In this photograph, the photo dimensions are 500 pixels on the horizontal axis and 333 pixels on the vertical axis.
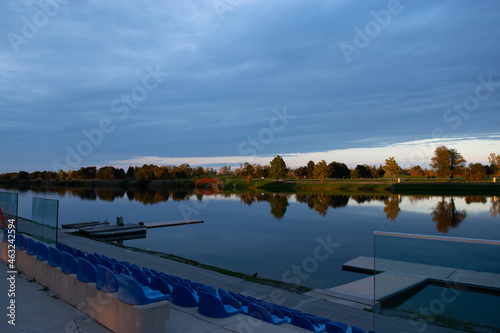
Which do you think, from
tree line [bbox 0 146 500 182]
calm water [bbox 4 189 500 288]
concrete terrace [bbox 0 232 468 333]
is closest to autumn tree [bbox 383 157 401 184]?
tree line [bbox 0 146 500 182]

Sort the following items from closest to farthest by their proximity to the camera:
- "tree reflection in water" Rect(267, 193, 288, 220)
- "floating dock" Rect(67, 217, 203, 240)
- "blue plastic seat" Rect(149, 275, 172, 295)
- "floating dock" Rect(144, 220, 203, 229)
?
"blue plastic seat" Rect(149, 275, 172, 295) → "floating dock" Rect(67, 217, 203, 240) → "floating dock" Rect(144, 220, 203, 229) → "tree reflection in water" Rect(267, 193, 288, 220)

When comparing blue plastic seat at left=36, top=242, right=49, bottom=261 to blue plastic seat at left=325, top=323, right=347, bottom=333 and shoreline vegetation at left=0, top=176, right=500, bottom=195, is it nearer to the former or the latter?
blue plastic seat at left=325, top=323, right=347, bottom=333

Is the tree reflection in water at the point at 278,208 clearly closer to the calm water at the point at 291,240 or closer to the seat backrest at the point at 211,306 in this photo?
the calm water at the point at 291,240

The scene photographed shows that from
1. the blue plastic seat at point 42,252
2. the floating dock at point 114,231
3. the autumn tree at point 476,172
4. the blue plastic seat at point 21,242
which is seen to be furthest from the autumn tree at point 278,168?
the blue plastic seat at point 42,252

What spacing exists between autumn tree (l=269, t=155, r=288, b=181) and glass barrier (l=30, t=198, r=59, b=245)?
10972 centimetres

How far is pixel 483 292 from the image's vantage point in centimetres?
388

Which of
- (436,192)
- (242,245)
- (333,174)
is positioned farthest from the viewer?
(333,174)

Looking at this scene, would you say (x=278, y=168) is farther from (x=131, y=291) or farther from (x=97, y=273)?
(x=131, y=291)

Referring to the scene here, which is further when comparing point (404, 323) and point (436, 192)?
point (436, 192)

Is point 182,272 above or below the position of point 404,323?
below

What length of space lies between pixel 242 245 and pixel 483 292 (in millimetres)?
18595

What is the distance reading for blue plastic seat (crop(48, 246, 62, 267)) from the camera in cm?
584

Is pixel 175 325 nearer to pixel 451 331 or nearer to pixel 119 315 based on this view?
pixel 119 315

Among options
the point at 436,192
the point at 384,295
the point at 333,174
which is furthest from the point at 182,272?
the point at 333,174
